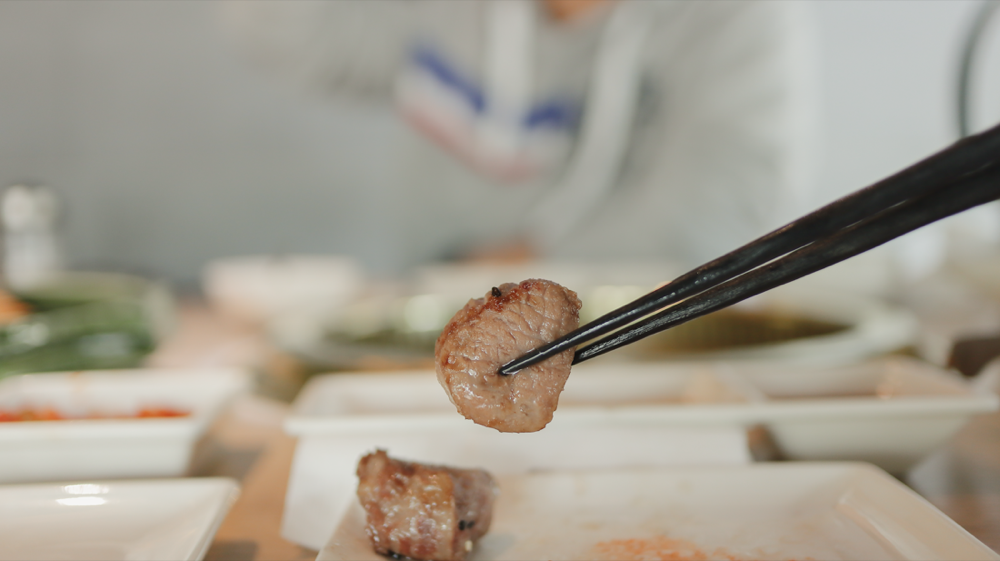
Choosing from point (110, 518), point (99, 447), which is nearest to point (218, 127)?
point (99, 447)

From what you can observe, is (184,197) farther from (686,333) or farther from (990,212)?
(990,212)

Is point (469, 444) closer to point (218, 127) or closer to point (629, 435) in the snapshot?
point (629, 435)

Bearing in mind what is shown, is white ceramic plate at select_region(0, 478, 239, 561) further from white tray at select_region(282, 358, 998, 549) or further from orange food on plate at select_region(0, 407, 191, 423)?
orange food on plate at select_region(0, 407, 191, 423)

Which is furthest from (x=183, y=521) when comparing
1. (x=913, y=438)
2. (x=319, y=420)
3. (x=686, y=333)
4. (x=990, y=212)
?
(x=990, y=212)

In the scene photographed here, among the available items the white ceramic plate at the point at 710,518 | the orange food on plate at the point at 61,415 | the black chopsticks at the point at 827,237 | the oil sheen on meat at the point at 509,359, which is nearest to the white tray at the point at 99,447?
the orange food on plate at the point at 61,415

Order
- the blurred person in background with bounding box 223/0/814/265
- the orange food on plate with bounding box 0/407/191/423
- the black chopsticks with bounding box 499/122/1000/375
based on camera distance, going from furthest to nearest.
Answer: the blurred person in background with bounding box 223/0/814/265, the orange food on plate with bounding box 0/407/191/423, the black chopsticks with bounding box 499/122/1000/375

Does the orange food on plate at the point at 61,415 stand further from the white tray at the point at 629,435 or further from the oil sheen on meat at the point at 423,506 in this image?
the oil sheen on meat at the point at 423,506

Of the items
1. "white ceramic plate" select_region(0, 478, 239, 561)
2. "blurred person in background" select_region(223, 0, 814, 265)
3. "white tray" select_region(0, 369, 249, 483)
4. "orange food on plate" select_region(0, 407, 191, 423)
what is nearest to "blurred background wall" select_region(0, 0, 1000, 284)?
"blurred person in background" select_region(223, 0, 814, 265)
